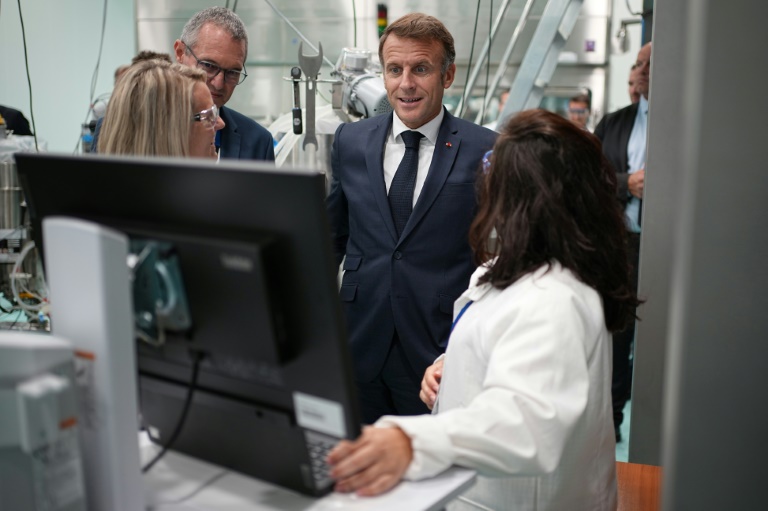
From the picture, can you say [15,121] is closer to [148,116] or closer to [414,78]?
[414,78]

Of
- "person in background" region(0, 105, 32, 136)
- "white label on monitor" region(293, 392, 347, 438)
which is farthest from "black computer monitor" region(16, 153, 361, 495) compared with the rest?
"person in background" region(0, 105, 32, 136)

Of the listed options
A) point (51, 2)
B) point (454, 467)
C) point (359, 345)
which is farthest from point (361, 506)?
point (51, 2)

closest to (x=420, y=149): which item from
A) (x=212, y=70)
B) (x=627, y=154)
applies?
(x=212, y=70)

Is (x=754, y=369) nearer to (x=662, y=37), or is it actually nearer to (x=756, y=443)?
(x=756, y=443)

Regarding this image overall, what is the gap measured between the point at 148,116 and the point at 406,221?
0.84m

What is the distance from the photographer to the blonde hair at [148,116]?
154 cm

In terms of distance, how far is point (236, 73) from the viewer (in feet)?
8.10

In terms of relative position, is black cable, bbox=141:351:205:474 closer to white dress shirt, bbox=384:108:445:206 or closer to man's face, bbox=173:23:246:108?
white dress shirt, bbox=384:108:445:206

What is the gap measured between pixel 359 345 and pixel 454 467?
1.06m

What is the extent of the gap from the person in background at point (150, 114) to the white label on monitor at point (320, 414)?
2.44 feet

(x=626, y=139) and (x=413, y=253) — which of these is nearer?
(x=413, y=253)

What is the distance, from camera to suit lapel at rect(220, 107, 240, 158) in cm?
242

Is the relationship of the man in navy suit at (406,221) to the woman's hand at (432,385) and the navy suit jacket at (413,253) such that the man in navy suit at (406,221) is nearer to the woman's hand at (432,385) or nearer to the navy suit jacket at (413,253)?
the navy suit jacket at (413,253)

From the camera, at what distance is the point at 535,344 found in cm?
117
